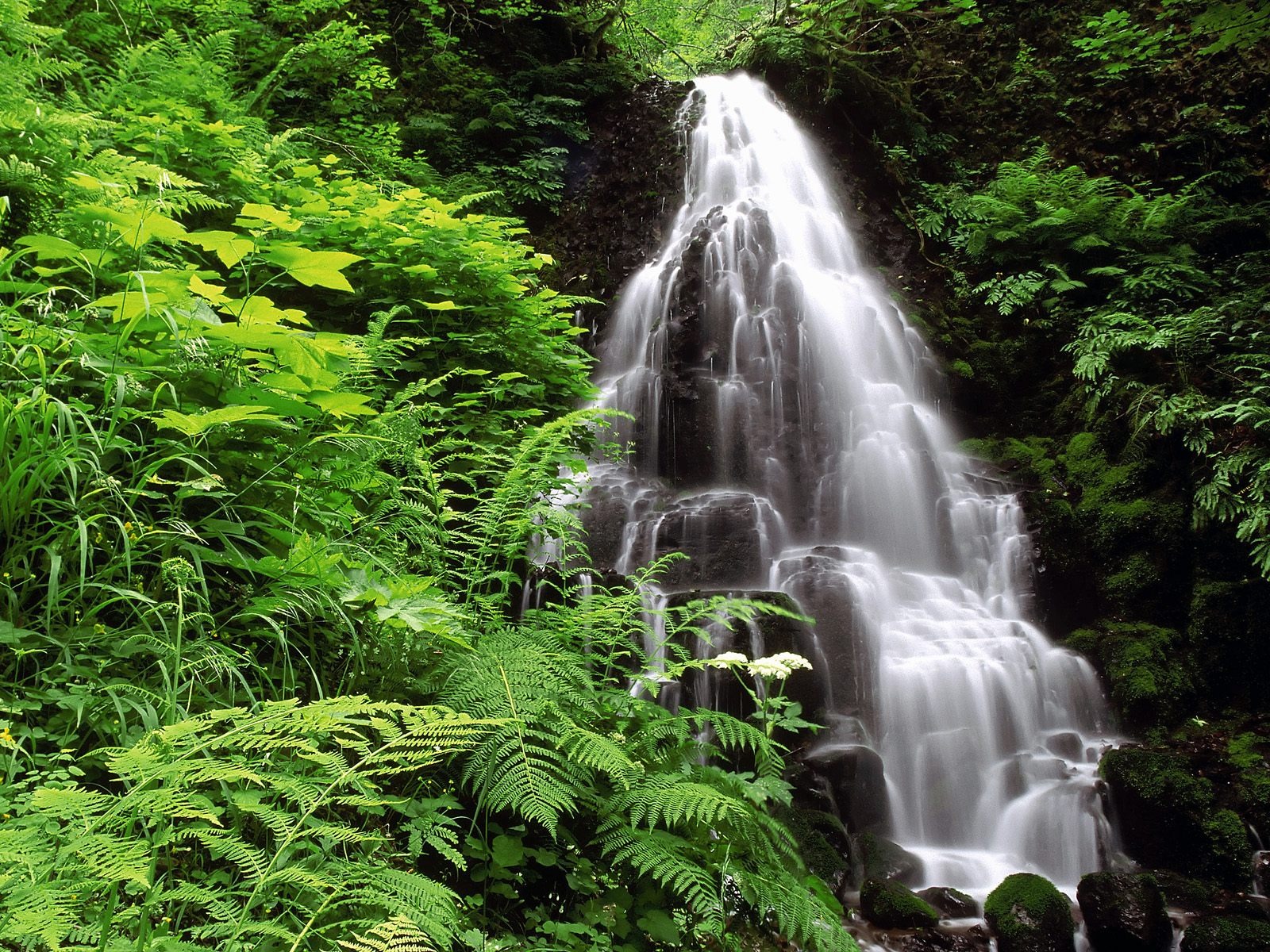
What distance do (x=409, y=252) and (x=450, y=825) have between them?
2966mm

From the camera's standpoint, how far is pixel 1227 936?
150 inches

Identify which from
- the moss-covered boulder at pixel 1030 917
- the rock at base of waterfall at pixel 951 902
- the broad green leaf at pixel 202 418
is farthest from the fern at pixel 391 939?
the rock at base of waterfall at pixel 951 902

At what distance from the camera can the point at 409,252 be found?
Answer: 3766 mm

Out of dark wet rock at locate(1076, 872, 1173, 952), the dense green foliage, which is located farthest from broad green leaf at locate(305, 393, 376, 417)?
dark wet rock at locate(1076, 872, 1173, 952)

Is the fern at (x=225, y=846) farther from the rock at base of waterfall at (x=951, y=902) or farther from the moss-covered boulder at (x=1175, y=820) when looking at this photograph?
the moss-covered boulder at (x=1175, y=820)

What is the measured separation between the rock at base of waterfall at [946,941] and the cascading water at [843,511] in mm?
768

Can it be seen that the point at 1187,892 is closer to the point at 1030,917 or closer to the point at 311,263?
the point at 1030,917

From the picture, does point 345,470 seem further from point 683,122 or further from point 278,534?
point 683,122

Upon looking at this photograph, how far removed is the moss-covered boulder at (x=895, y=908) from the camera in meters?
4.02

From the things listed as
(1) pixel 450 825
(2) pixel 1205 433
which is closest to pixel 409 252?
(1) pixel 450 825

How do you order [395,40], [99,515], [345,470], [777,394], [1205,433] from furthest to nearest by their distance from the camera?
[395,40]
[777,394]
[1205,433]
[345,470]
[99,515]

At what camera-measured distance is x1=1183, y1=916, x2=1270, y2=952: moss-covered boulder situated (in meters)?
3.75

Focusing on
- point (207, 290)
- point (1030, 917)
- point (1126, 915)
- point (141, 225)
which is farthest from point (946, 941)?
point (141, 225)

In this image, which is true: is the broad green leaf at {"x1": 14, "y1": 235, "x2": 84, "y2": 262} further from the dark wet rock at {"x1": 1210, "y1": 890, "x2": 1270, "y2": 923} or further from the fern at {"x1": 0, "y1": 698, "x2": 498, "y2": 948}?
the dark wet rock at {"x1": 1210, "y1": 890, "x2": 1270, "y2": 923}
